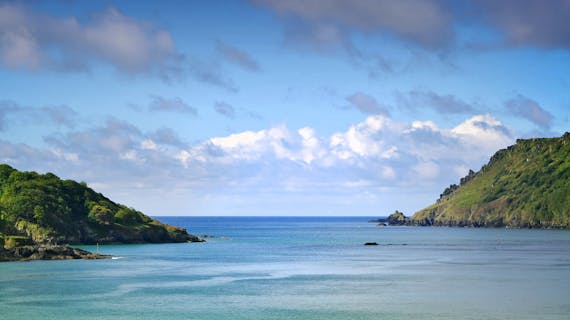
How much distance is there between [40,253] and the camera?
168 metres

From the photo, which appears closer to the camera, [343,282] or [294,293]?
[294,293]

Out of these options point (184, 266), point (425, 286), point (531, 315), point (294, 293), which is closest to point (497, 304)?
point (531, 315)

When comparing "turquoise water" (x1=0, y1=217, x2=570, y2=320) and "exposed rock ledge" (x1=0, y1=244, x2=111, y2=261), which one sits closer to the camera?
"turquoise water" (x1=0, y1=217, x2=570, y2=320)

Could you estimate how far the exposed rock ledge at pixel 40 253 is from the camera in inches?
6427

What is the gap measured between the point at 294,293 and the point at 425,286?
A: 2326 cm

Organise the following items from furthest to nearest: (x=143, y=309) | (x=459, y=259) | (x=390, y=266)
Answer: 1. (x=459, y=259)
2. (x=390, y=266)
3. (x=143, y=309)

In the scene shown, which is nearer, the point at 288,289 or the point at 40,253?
the point at 288,289

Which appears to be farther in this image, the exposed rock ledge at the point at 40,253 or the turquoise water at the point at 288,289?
the exposed rock ledge at the point at 40,253

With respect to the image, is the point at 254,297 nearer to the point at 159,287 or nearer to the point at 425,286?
the point at 159,287

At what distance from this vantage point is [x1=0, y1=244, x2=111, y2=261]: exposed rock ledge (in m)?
163

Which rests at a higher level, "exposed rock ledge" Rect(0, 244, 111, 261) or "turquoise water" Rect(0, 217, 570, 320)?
"exposed rock ledge" Rect(0, 244, 111, 261)

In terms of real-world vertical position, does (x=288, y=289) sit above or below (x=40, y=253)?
below

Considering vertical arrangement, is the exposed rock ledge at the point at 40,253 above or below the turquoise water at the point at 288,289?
above

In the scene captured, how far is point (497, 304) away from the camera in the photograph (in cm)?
10050
